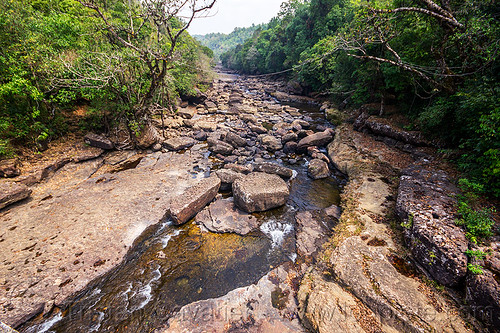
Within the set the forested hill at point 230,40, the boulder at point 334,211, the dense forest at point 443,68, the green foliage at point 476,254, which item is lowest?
the boulder at point 334,211

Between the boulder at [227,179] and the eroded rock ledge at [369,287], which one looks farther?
the boulder at [227,179]

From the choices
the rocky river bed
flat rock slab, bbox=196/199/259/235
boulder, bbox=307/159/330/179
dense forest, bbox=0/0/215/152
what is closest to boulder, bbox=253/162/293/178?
the rocky river bed

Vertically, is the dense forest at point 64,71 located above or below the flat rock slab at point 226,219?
above

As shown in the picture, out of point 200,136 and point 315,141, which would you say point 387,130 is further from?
point 200,136

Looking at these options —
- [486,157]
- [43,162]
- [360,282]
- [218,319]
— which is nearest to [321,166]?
[486,157]

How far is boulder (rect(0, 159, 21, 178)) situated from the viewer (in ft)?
22.8

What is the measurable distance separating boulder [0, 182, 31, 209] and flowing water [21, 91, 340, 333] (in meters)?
4.68

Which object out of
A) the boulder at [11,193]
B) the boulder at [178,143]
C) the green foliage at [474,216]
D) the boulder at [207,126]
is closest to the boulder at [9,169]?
the boulder at [11,193]

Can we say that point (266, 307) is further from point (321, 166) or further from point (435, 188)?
point (321, 166)

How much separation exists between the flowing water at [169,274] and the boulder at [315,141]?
20.3 feet

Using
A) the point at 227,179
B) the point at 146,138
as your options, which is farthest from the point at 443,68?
the point at 146,138

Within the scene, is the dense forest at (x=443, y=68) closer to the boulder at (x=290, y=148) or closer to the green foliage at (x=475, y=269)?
the green foliage at (x=475, y=269)

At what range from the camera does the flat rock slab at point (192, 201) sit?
6.46 m

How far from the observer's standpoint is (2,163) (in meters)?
7.06
